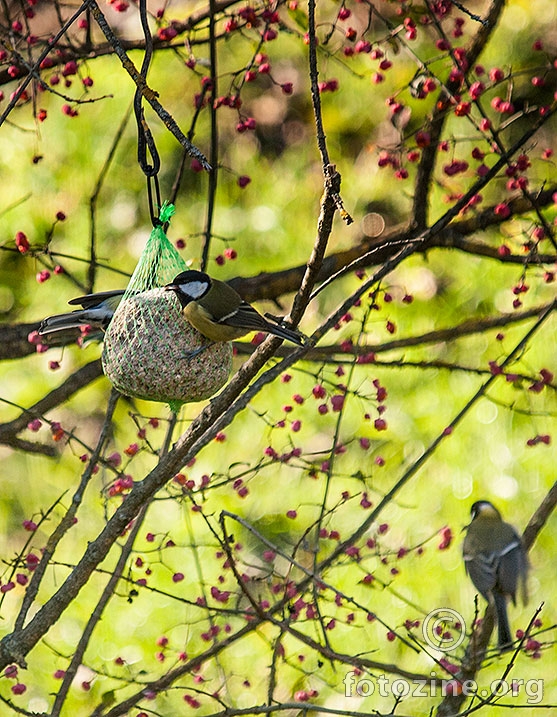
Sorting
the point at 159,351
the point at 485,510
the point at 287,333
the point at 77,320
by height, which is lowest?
the point at 287,333

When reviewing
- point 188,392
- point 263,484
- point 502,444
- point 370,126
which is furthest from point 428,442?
point 188,392

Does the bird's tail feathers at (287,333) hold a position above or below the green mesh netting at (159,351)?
below

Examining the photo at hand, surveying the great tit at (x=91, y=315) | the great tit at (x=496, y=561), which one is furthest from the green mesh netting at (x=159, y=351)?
the great tit at (x=496, y=561)

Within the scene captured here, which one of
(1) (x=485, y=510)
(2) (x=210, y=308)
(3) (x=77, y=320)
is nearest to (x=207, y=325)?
(2) (x=210, y=308)

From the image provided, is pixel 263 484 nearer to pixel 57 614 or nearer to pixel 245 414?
pixel 245 414

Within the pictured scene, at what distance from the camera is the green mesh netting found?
6.71ft

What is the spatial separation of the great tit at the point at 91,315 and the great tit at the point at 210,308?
333 mm

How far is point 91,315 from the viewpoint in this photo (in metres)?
2.33

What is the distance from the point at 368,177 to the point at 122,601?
7.29 feet

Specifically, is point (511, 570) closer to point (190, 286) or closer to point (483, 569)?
point (483, 569)

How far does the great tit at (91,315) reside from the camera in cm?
232

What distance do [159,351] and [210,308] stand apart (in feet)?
0.48

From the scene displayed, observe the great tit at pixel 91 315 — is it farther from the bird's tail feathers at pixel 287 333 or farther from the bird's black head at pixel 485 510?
the bird's black head at pixel 485 510

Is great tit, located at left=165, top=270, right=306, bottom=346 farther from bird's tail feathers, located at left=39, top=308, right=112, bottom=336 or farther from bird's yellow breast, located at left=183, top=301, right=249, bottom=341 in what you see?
bird's tail feathers, located at left=39, top=308, right=112, bottom=336
